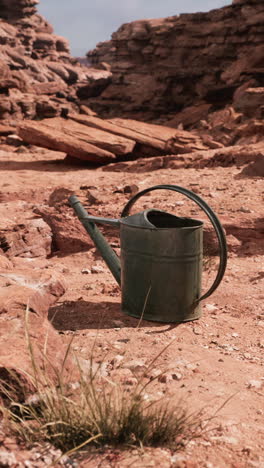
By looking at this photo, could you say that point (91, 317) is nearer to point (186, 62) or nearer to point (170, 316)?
point (170, 316)

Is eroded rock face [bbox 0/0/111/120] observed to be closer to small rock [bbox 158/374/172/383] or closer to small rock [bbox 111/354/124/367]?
small rock [bbox 111/354/124/367]

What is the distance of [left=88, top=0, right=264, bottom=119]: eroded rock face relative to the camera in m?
20.4

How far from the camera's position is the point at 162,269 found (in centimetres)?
316

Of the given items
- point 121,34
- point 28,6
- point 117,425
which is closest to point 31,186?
point 117,425

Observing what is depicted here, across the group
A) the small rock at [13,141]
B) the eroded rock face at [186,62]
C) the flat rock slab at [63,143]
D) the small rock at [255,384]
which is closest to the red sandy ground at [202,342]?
the small rock at [255,384]

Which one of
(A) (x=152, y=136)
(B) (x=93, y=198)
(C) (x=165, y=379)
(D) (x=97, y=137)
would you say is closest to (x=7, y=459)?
(C) (x=165, y=379)

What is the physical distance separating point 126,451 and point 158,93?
22.2 metres

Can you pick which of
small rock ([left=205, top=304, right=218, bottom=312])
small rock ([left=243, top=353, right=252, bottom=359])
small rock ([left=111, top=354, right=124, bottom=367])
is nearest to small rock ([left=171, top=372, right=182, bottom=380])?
small rock ([left=111, top=354, right=124, bottom=367])

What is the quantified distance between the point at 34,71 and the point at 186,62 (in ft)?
35.5

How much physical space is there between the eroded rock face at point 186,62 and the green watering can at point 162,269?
16522mm

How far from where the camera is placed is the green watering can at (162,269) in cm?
314

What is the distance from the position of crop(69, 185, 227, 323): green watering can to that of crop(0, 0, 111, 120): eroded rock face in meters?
13.1

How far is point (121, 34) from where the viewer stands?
26797 mm

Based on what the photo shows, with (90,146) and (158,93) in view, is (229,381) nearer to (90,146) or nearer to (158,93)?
(90,146)
